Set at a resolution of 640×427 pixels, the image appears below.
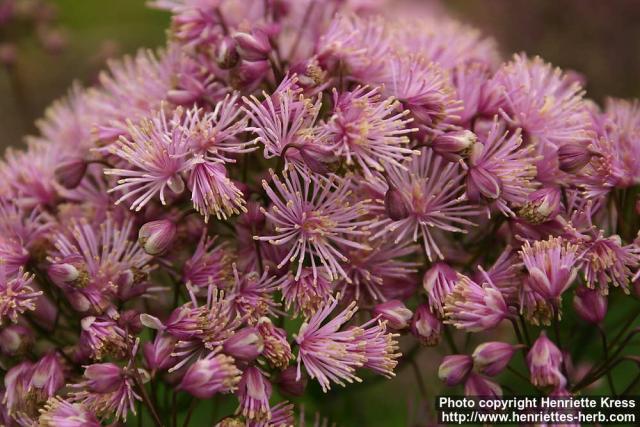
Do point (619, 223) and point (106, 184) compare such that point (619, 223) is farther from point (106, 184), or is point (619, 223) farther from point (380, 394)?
A: point (106, 184)

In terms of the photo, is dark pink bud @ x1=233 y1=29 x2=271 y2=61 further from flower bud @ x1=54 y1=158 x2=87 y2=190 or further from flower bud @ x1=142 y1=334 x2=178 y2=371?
flower bud @ x1=142 y1=334 x2=178 y2=371

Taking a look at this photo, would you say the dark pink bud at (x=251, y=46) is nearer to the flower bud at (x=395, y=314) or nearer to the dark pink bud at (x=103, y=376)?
the flower bud at (x=395, y=314)

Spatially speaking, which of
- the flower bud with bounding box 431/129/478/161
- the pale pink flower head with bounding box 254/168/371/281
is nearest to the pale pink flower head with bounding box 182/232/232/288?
the pale pink flower head with bounding box 254/168/371/281

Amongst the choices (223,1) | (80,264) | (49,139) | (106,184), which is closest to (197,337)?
(80,264)

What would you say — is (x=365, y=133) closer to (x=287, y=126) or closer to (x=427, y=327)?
(x=287, y=126)

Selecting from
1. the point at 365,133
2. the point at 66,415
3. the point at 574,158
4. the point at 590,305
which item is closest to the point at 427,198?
the point at 365,133

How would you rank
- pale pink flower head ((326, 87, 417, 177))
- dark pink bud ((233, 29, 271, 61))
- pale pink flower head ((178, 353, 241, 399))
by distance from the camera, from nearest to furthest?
pale pink flower head ((178, 353, 241, 399))
pale pink flower head ((326, 87, 417, 177))
dark pink bud ((233, 29, 271, 61))
